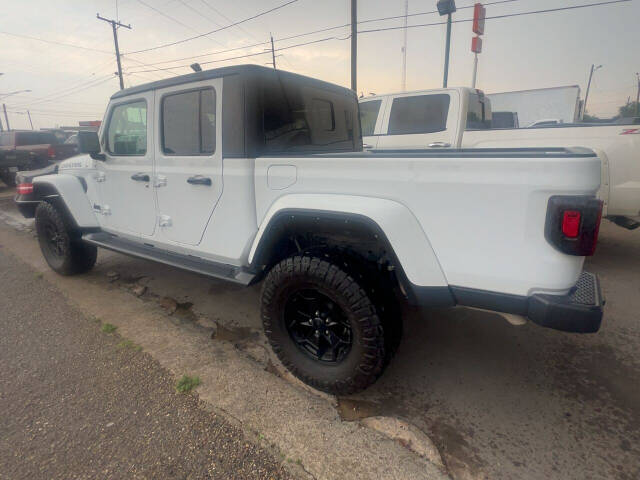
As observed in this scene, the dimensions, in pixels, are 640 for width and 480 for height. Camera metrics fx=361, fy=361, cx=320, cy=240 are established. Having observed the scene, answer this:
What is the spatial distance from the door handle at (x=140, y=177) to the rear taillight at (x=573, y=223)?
2.90 m

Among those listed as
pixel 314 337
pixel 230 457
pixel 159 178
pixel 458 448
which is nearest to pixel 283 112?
pixel 159 178

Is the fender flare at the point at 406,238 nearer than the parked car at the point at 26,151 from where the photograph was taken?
Yes

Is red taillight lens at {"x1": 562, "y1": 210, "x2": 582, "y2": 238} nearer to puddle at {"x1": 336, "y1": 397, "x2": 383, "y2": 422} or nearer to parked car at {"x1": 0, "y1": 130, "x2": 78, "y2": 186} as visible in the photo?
puddle at {"x1": 336, "y1": 397, "x2": 383, "y2": 422}

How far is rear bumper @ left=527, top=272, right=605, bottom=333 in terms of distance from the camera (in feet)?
5.12

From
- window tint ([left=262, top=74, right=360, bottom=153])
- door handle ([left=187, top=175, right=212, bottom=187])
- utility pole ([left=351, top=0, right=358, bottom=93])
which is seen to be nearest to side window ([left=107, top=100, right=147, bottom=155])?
door handle ([left=187, top=175, right=212, bottom=187])

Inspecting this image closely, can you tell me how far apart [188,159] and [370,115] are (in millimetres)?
4159

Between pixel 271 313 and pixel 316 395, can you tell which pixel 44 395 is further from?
pixel 316 395

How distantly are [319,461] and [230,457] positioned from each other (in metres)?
0.45

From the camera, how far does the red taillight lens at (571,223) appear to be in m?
1.49

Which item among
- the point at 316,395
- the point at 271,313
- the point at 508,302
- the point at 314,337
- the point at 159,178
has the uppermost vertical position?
the point at 159,178

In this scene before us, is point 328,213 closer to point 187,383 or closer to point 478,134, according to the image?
point 187,383

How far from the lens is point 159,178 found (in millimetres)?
2963

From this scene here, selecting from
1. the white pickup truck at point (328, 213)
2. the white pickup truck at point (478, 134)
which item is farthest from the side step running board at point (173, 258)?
the white pickup truck at point (478, 134)

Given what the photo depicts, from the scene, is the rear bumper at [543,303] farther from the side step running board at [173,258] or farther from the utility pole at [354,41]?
the utility pole at [354,41]
